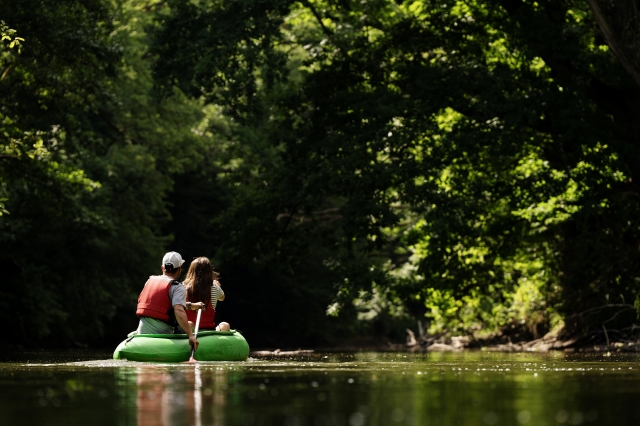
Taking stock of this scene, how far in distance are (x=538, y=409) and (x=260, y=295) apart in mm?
46032

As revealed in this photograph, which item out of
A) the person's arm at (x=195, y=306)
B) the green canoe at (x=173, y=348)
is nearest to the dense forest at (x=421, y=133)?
the person's arm at (x=195, y=306)

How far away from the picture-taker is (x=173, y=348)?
16.7 metres

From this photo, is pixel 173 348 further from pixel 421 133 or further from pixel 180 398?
pixel 421 133

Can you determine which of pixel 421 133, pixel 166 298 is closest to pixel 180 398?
pixel 166 298

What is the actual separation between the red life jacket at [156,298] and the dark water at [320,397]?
2.52 meters

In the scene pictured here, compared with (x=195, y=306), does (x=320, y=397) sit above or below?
below

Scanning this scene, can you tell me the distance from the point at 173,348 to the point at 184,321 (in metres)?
0.42

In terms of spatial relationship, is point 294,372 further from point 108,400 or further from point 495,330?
point 495,330

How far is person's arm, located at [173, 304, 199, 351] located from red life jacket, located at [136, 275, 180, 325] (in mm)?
328

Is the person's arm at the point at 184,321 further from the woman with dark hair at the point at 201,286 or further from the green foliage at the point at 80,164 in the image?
the green foliage at the point at 80,164

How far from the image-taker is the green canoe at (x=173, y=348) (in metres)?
16.6

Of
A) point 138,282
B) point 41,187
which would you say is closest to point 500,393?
point 41,187

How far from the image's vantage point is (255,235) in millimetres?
30375

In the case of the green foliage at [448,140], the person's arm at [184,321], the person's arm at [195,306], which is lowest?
the person's arm at [184,321]
